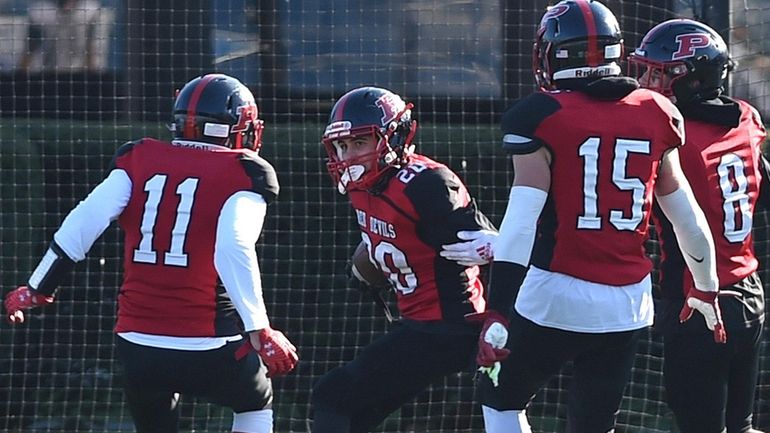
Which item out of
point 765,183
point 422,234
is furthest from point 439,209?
point 765,183

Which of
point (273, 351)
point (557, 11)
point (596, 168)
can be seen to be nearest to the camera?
point (596, 168)

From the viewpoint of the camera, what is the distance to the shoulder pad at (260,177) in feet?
17.1

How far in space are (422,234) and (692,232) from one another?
0.89 metres

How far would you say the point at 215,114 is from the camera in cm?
538

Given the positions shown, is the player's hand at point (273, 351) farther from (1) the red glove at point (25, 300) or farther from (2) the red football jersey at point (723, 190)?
(2) the red football jersey at point (723, 190)

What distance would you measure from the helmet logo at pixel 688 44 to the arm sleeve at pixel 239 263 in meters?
1.57

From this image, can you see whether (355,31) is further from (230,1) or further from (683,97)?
(683,97)

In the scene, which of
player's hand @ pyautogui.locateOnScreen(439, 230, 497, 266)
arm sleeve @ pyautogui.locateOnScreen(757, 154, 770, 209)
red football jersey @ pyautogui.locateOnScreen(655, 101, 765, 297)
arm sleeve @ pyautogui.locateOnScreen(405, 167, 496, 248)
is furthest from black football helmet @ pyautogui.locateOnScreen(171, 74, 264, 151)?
arm sleeve @ pyautogui.locateOnScreen(757, 154, 770, 209)

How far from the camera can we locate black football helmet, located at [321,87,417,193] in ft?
17.2

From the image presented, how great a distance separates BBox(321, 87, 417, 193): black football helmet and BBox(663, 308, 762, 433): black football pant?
1.14 metres

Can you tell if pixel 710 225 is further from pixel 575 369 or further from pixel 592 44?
pixel 592 44

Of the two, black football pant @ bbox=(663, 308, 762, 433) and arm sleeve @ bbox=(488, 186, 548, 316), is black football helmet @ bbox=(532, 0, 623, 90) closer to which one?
arm sleeve @ bbox=(488, 186, 548, 316)

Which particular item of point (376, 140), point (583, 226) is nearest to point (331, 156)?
point (376, 140)

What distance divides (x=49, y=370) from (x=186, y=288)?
104 inches
